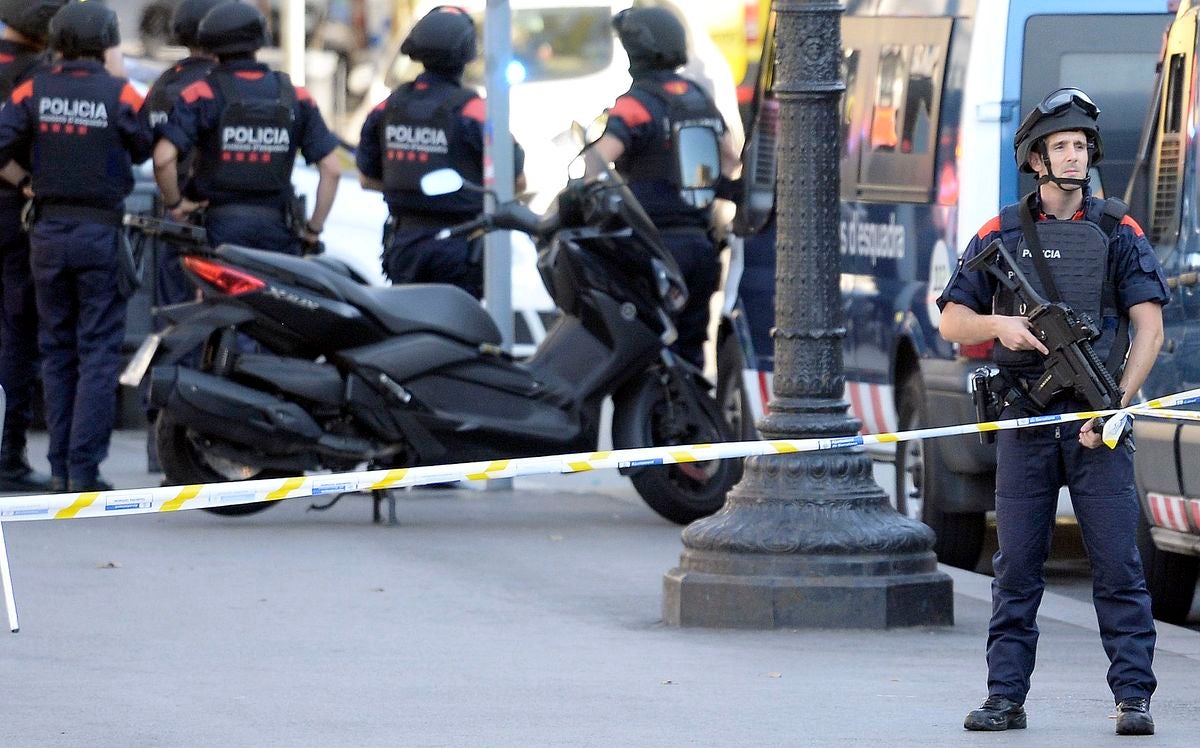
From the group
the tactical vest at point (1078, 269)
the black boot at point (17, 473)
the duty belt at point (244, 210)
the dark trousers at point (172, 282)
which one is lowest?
the black boot at point (17, 473)

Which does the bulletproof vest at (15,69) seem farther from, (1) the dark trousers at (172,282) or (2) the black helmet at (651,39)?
(2) the black helmet at (651,39)

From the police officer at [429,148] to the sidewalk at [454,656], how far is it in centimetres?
181

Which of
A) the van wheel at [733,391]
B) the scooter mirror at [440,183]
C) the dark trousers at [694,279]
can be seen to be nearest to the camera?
the scooter mirror at [440,183]

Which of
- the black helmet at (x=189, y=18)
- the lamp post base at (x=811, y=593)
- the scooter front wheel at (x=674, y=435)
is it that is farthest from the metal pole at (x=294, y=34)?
the lamp post base at (x=811, y=593)

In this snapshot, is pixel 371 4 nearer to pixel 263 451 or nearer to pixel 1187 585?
pixel 263 451

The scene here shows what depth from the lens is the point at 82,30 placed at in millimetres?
10734

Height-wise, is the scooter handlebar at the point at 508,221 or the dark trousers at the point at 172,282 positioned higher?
the scooter handlebar at the point at 508,221

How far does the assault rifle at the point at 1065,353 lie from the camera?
5.90 meters

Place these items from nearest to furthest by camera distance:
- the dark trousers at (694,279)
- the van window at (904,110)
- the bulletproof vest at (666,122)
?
the van window at (904,110), the bulletproof vest at (666,122), the dark trousers at (694,279)

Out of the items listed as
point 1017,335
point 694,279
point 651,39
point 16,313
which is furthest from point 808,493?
point 16,313

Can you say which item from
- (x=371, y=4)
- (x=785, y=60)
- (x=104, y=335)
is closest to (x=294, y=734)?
(x=785, y=60)

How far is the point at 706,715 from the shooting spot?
6363 millimetres

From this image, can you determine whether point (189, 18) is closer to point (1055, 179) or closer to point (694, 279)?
point (694, 279)

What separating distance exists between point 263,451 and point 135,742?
391 centimetres
